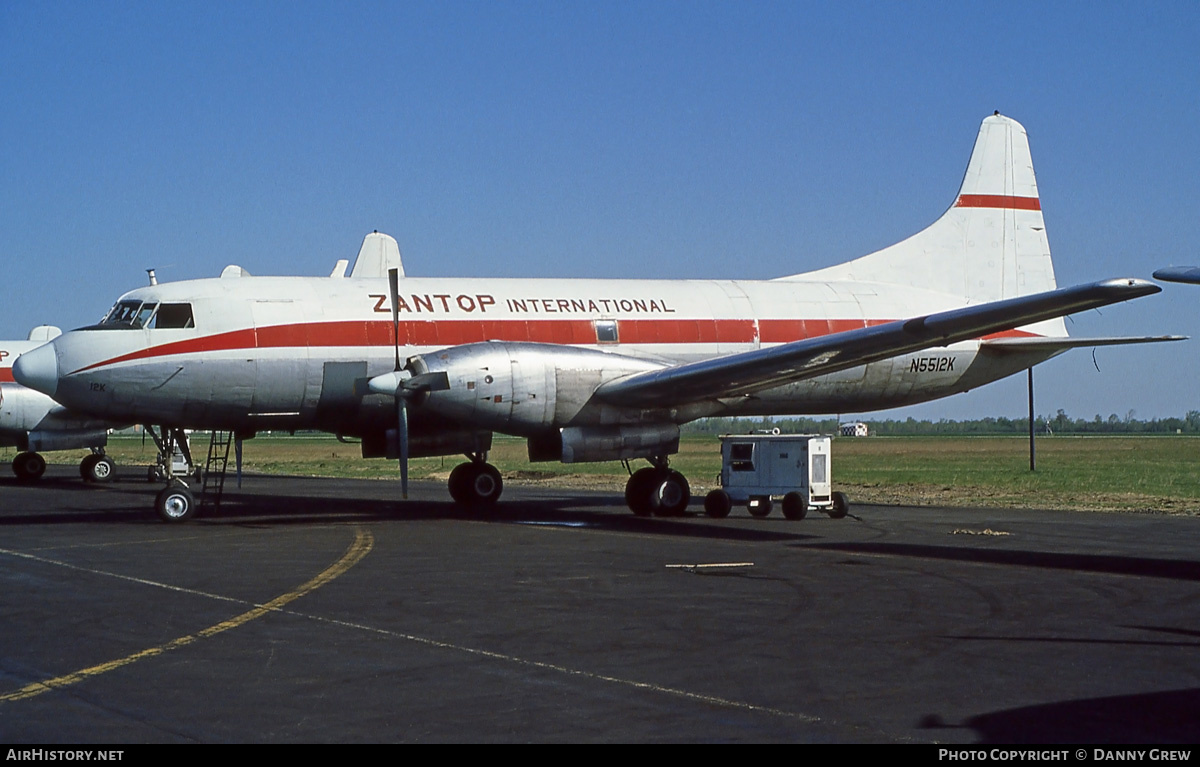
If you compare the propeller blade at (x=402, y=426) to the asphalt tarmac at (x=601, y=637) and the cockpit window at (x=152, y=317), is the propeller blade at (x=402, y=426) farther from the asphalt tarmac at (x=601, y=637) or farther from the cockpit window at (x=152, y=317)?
the cockpit window at (x=152, y=317)

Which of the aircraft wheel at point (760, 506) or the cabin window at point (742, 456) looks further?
the cabin window at point (742, 456)

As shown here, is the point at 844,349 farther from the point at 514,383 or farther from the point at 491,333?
the point at 491,333

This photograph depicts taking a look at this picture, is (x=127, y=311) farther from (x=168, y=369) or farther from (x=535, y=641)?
(x=535, y=641)

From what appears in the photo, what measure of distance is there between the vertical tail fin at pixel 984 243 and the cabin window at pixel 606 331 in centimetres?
579

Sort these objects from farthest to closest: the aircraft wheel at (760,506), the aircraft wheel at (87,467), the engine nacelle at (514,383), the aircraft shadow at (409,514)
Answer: the aircraft wheel at (87,467) → the aircraft wheel at (760,506) → the aircraft shadow at (409,514) → the engine nacelle at (514,383)

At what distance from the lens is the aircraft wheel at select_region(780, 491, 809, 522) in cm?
2336

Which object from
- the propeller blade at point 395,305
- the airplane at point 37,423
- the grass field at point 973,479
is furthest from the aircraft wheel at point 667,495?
the airplane at point 37,423

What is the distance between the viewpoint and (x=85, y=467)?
40.2 m

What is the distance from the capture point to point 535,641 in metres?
10.5

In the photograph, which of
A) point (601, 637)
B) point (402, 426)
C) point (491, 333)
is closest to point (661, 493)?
point (491, 333)

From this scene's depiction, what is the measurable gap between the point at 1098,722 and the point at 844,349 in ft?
41.9

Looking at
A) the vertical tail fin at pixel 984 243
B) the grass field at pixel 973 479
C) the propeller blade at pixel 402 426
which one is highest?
the vertical tail fin at pixel 984 243

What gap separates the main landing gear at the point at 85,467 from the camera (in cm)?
4003

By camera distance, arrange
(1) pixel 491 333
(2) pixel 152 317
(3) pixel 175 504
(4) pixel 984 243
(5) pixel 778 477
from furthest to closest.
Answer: (4) pixel 984 243 < (5) pixel 778 477 < (1) pixel 491 333 < (3) pixel 175 504 < (2) pixel 152 317
